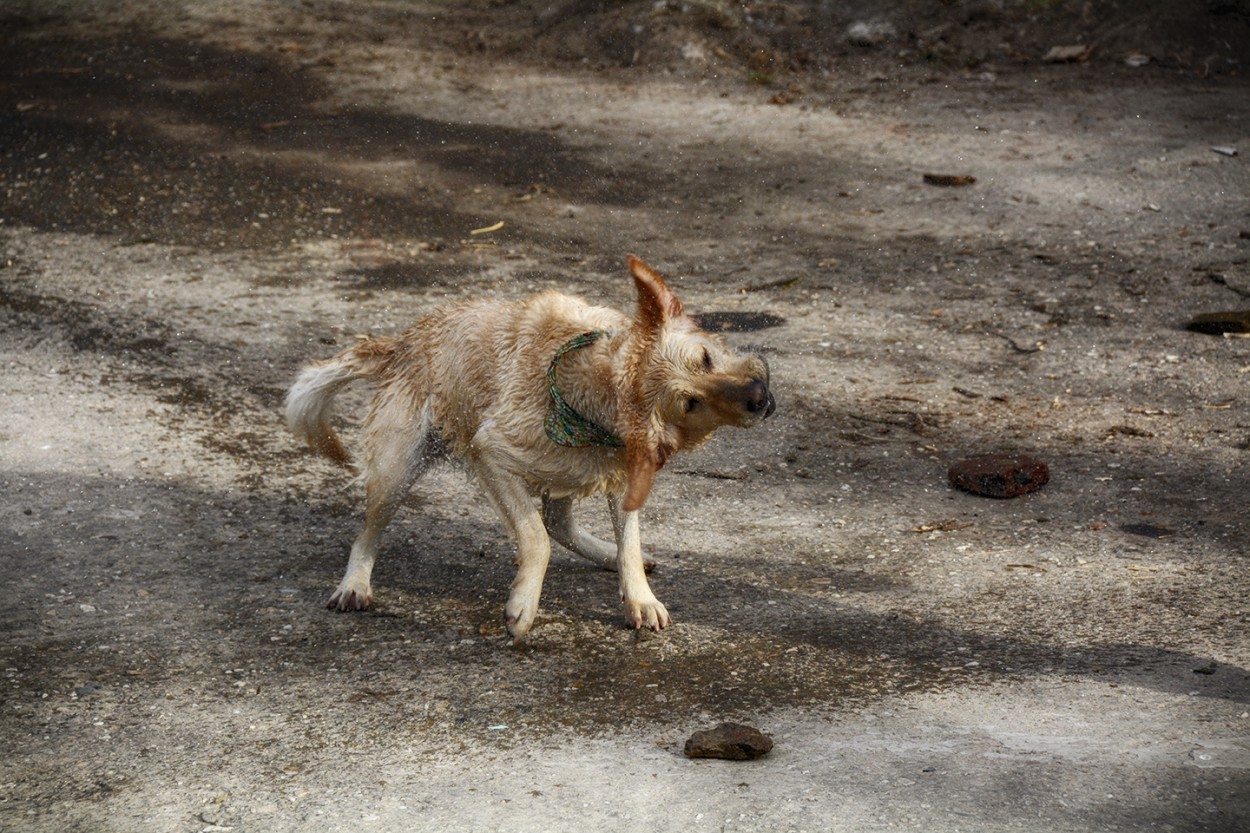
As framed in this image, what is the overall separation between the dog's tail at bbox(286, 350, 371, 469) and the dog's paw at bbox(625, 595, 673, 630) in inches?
64.2

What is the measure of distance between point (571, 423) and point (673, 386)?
2.04 ft

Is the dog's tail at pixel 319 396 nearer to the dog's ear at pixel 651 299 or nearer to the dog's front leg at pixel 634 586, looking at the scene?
the dog's front leg at pixel 634 586

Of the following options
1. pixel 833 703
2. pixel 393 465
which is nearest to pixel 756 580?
pixel 833 703

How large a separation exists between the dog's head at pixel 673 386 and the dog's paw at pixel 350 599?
5.08ft

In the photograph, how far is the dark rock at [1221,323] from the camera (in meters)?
8.70

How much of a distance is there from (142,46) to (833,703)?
13.1m

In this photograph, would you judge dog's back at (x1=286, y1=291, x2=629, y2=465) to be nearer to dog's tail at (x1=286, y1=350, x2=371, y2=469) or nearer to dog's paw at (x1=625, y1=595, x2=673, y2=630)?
dog's tail at (x1=286, y1=350, x2=371, y2=469)

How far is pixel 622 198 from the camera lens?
11.8 metres

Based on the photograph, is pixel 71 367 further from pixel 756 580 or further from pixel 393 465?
pixel 756 580

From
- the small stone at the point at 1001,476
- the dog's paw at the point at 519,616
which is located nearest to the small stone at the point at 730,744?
the dog's paw at the point at 519,616

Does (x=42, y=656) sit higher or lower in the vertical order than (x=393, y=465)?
lower

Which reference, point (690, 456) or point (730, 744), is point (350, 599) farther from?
point (690, 456)

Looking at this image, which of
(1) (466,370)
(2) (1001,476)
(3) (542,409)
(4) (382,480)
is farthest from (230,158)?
(2) (1001,476)

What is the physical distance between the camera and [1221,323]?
28.7 feet
